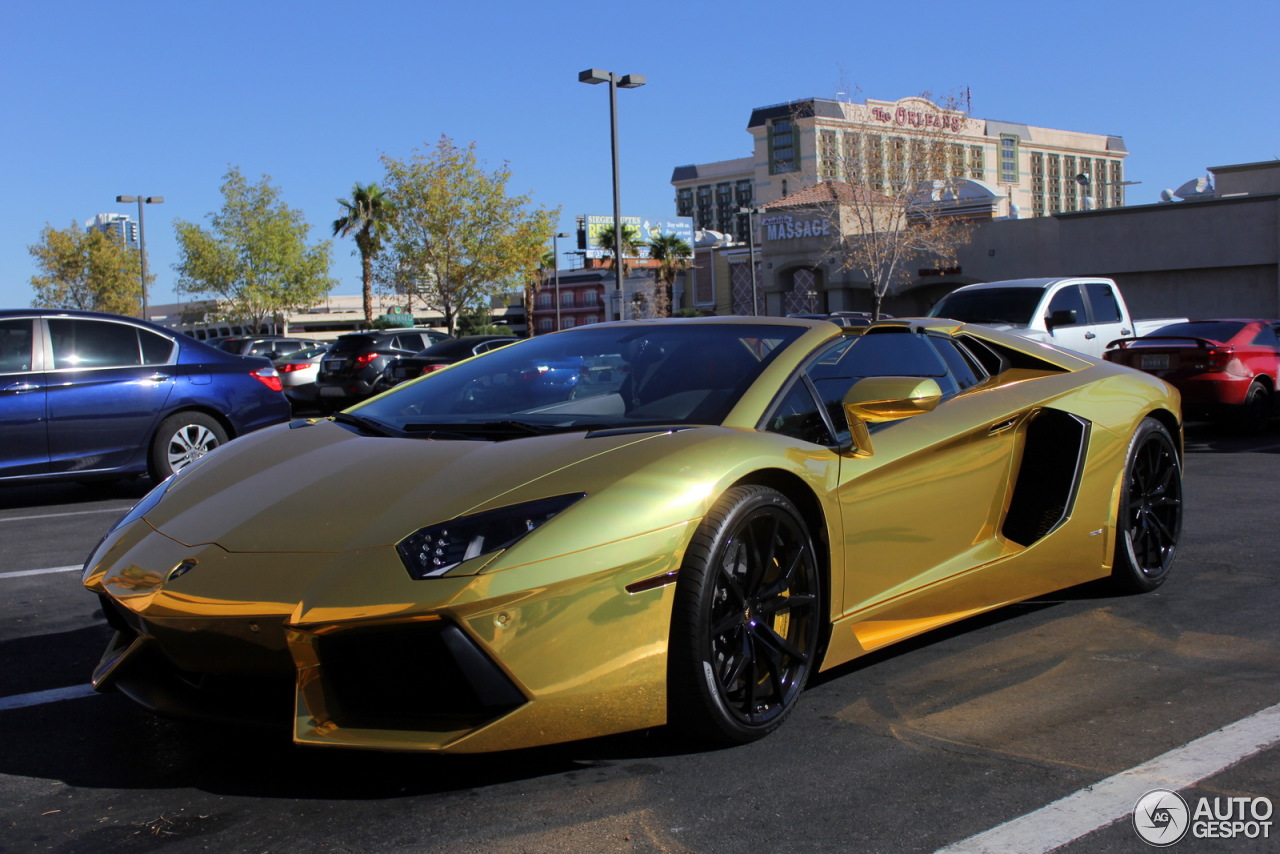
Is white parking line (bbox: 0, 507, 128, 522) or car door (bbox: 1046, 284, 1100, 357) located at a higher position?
car door (bbox: 1046, 284, 1100, 357)

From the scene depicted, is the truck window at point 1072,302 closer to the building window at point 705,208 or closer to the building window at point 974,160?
the building window at point 974,160

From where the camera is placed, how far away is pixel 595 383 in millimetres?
4094

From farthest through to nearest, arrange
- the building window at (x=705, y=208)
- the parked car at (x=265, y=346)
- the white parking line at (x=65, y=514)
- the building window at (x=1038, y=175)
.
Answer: the building window at (x=705, y=208), the building window at (x=1038, y=175), the parked car at (x=265, y=346), the white parking line at (x=65, y=514)

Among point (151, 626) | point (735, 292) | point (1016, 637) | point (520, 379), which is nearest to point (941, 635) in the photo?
point (1016, 637)

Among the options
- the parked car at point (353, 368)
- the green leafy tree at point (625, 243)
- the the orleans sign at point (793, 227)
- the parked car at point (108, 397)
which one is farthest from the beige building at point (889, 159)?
the parked car at point (108, 397)

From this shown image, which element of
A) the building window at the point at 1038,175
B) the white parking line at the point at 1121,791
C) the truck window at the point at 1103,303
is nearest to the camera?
the white parking line at the point at 1121,791

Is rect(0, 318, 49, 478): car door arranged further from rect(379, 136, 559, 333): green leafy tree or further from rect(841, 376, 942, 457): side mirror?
rect(379, 136, 559, 333): green leafy tree

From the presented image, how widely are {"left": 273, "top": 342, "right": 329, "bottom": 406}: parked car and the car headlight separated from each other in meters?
17.4

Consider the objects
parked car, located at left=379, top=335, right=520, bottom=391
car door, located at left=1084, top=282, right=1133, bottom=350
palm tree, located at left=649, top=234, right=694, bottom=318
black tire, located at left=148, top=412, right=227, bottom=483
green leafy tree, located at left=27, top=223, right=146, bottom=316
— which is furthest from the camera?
palm tree, located at left=649, top=234, right=694, bottom=318

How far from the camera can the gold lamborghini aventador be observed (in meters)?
2.76

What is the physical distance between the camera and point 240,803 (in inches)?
113

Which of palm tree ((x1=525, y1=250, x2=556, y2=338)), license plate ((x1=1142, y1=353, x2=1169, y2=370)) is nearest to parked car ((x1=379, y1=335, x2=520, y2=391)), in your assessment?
license plate ((x1=1142, y1=353, x2=1169, y2=370))

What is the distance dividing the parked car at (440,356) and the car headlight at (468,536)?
12678 mm

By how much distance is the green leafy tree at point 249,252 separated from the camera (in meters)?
50.5
